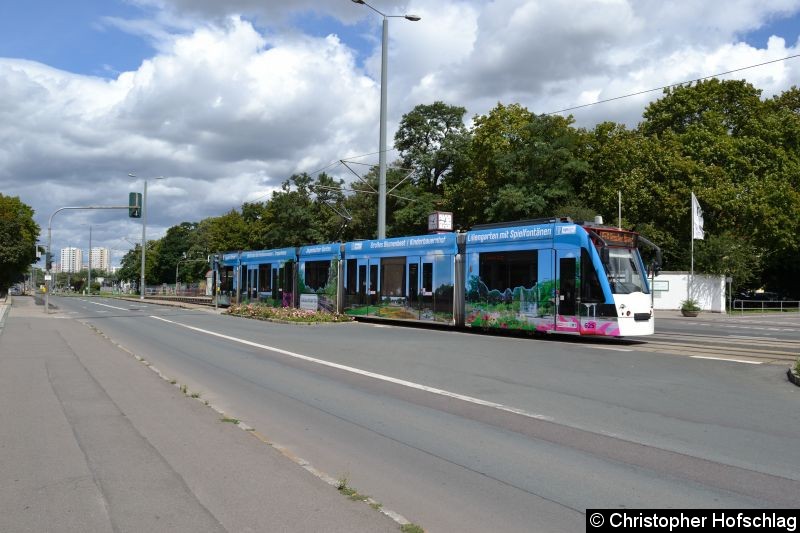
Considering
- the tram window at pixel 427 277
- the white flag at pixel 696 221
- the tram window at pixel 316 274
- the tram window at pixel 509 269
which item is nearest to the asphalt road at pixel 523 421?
the tram window at pixel 509 269

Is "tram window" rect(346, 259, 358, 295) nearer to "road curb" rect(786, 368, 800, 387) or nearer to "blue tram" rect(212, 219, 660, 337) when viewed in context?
"blue tram" rect(212, 219, 660, 337)

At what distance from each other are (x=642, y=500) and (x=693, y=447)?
83.5 inches

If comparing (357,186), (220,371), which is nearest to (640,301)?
(220,371)

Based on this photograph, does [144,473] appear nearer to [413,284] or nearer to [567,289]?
[567,289]

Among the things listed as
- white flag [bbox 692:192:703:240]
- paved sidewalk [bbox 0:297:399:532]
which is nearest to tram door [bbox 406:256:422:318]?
paved sidewalk [bbox 0:297:399:532]

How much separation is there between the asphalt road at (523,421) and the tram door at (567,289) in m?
1.14

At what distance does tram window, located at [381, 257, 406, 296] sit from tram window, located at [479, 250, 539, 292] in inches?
173

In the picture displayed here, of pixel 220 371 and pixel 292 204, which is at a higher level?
pixel 292 204

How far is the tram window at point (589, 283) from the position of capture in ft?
56.6

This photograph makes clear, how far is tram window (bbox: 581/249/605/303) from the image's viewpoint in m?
17.3

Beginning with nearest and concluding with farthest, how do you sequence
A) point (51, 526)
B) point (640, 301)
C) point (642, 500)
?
point (51, 526) → point (642, 500) → point (640, 301)

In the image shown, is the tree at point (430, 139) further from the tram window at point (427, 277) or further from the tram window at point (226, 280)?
the tram window at point (427, 277)

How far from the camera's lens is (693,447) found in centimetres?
693

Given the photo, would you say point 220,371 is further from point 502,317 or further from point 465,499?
point 502,317
